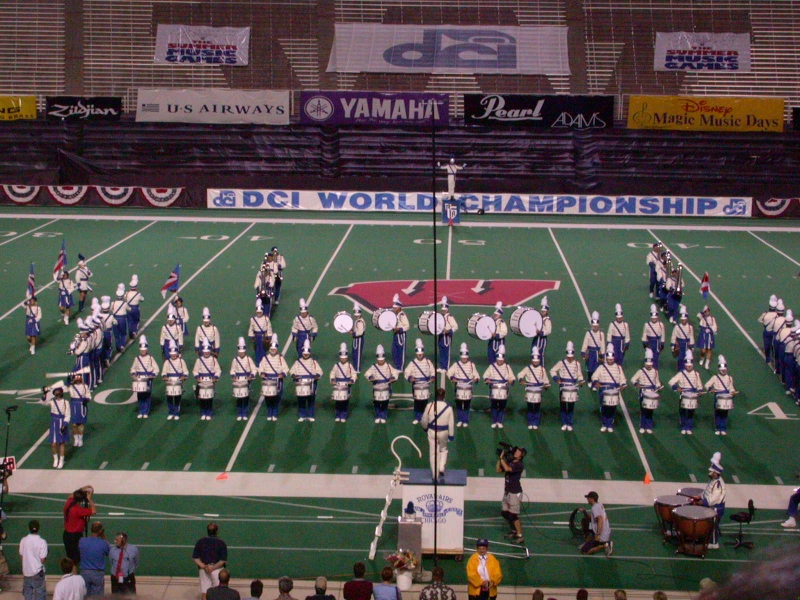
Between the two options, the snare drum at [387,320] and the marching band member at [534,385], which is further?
the snare drum at [387,320]

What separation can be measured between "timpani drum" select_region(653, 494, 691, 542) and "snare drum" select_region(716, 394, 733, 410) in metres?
3.46

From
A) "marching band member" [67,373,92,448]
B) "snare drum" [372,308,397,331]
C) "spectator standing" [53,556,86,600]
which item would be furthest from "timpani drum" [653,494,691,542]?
"marching band member" [67,373,92,448]

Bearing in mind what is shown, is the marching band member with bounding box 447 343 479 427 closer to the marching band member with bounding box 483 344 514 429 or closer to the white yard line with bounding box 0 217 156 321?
the marching band member with bounding box 483 344 514 429

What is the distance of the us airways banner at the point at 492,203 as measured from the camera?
29500mm

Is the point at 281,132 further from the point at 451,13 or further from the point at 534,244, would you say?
the point at 534,244

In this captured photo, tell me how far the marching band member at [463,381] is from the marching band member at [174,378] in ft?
11.7

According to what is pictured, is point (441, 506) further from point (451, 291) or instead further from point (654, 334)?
point (451, 291)

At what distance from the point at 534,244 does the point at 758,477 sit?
539 inches

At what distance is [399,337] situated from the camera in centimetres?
1584

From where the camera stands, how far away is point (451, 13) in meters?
36.2

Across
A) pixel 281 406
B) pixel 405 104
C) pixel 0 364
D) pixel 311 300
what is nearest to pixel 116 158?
pixel 405 104

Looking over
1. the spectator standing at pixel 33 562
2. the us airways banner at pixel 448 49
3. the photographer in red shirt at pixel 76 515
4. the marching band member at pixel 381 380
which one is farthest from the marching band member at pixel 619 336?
the us airways banner at pixel 448 49

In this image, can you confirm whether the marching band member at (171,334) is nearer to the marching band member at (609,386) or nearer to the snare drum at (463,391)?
the snare drum at (463,391)

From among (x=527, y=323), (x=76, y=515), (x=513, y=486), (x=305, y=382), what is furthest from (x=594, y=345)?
(x=76, y=515)
